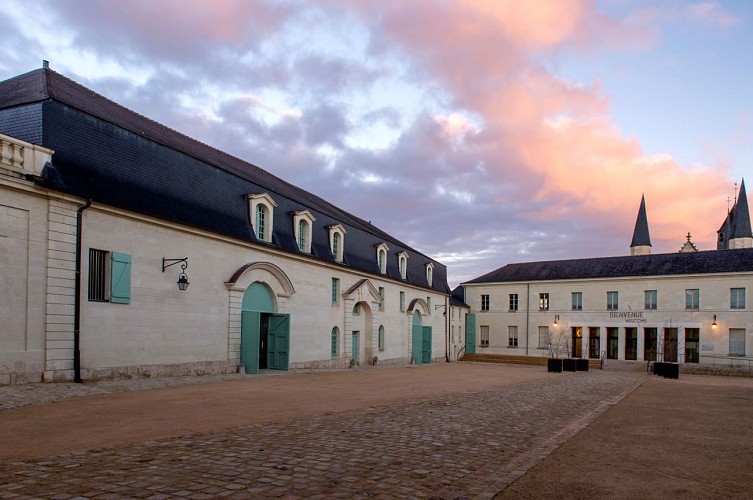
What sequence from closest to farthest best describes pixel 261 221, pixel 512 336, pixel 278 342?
pixel 261 221 → pixel 278 342 → pixel 512 336

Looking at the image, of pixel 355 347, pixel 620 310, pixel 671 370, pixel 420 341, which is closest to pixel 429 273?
pixel 420 341

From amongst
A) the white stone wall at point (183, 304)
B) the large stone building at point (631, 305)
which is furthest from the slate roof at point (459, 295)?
the white stone wall at point (183, 304)

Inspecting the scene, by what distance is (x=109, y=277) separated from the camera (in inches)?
604

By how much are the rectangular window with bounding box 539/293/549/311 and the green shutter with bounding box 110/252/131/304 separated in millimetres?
39568

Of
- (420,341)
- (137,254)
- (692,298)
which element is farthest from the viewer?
(692,298)

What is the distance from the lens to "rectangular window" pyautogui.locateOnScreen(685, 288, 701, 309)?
4156 centimetres

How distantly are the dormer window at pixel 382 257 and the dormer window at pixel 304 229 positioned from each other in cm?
851

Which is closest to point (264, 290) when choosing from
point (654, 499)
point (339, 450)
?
point (339, 450)

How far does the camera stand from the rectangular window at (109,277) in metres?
15.0

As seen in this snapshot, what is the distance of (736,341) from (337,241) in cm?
3012

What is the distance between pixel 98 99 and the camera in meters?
19.6

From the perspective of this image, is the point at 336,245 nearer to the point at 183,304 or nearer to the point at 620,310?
the point at 183,304

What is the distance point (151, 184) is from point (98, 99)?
15.5 ft

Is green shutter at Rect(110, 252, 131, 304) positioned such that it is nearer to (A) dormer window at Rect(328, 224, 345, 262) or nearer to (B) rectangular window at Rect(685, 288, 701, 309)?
(A) dormer window at Rect(328, 224, 345, 262)
